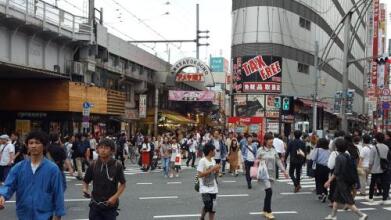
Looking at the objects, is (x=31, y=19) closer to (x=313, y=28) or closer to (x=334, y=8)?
(x=313, y=28)

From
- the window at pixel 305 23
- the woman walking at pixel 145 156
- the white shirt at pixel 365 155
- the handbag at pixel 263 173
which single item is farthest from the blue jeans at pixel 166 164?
the window at pixel 305 23

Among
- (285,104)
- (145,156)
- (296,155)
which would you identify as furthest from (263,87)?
(296,155)

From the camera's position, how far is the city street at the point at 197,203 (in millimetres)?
11203

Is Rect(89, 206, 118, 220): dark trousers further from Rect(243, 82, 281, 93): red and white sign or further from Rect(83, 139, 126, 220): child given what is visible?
Rect(243, 82, 281, 93): red and white sign

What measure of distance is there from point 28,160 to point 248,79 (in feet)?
143

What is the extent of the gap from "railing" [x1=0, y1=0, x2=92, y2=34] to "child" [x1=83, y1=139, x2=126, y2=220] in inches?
651

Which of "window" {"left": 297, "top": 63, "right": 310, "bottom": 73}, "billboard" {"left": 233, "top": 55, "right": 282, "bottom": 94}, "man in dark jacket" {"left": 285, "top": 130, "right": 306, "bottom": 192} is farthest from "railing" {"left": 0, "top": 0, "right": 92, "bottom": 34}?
"window" {"left": 297, "top": 63, "right": 310, "bottom": 73}

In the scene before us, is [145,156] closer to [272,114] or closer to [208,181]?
[208,181]

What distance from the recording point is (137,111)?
43.9 metres

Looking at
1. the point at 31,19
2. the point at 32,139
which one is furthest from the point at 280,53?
the point at 32,139

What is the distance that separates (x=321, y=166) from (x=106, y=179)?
8236 mm

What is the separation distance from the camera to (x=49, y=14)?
25672 millimetres

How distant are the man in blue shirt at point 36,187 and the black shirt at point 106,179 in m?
0.90

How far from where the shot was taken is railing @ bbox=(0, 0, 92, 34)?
2256cm
